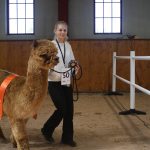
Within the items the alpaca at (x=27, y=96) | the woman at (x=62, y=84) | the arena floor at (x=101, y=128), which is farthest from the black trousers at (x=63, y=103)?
the alpaca at (x=27, y=96)

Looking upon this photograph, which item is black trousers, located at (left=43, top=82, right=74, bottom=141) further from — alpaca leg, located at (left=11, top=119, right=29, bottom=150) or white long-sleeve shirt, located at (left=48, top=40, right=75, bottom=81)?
alpaca leg, located at (left=11, top=119, right=29, bottom=150)

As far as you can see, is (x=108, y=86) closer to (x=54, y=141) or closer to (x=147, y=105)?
(x=147, y=105)

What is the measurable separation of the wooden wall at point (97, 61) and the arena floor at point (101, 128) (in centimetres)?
180

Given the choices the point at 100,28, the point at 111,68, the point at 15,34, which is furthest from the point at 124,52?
the point at 15,34

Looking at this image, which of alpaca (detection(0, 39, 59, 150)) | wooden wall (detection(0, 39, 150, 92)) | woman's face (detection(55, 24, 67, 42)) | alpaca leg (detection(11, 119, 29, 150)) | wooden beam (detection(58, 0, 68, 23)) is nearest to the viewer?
alpaca (detection(0, 39, 59, 150))

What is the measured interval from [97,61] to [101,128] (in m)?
4.20

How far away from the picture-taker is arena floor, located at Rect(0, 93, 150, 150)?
3.73 meters

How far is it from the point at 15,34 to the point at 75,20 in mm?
2110

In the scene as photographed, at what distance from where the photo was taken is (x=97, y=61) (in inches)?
341

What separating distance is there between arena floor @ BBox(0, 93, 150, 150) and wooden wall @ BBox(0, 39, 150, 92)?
5.90 feet

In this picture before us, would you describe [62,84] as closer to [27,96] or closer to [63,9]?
[27,96]

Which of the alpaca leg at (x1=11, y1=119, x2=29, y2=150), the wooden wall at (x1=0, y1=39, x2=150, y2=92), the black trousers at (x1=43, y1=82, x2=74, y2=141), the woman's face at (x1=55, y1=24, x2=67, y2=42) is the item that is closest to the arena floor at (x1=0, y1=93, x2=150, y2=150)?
the black trousers at (x1=43, y1=82, x2=74, y2=141)

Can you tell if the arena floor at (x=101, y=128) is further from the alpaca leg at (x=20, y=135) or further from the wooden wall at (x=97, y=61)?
the wooden wall at (x=97, y=61)

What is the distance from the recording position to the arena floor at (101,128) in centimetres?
373
